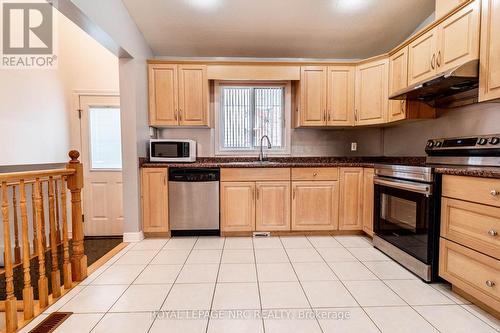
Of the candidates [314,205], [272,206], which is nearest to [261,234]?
[272,206]

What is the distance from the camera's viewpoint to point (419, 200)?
2.08m

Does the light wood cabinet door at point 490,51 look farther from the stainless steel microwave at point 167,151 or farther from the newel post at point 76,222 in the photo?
the newel post at point 76,222

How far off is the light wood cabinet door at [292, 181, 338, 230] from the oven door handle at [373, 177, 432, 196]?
1.84 ft

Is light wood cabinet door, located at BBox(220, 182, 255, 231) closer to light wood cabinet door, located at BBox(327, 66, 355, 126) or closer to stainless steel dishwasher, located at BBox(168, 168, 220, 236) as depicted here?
stainless steel dishwasher, located at BBox(168, 168, 220, 236)

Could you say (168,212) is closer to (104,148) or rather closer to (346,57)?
(104,148)

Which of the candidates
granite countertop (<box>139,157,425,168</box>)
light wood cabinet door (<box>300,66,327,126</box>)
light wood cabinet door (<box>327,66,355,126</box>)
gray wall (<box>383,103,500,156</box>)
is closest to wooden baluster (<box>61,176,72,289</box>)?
granite countertop (<box>139,157,425,168</box>)

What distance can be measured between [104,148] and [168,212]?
1458 mm

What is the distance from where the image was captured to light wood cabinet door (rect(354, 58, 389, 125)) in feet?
9.95

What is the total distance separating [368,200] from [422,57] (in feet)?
5.21

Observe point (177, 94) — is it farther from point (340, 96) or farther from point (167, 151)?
point (340, 96)

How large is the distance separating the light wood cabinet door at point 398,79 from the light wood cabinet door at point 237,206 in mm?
1828

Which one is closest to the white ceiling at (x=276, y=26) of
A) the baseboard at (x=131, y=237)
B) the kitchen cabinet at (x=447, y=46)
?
the kitchen cabinet at (x=447, y=46)

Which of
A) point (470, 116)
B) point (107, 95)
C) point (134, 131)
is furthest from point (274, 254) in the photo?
point (107, 95)

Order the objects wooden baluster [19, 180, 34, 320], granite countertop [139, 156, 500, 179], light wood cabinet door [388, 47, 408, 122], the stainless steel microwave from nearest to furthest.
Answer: wooden baluster [19, 180, 34, 320]
granite countertop [139, 156, 500, 179]
light wood cabinet door [388, 47, 408, 122]
the stainless steel microwave
